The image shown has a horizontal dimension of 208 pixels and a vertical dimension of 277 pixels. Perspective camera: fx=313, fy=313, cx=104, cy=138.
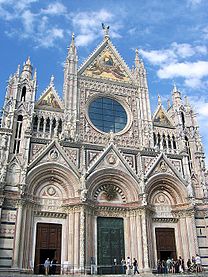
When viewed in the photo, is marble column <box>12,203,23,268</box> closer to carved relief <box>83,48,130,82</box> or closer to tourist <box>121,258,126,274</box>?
tourist <box>121,258,126,274</box>

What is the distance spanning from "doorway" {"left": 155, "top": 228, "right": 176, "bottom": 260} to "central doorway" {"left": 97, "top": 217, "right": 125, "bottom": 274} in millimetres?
2471

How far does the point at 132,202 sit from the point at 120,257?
3.39 m

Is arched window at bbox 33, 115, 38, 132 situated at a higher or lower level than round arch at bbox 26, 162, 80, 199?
higher

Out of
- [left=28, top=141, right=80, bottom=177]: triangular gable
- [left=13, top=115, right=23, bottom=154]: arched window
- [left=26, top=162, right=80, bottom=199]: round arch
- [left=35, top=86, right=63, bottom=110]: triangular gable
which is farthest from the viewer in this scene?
[left=35, top=86, right=63, bottom=110]: triangular gable

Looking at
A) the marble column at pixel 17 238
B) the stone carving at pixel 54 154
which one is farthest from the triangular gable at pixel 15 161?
the marble column at pixel 17 238

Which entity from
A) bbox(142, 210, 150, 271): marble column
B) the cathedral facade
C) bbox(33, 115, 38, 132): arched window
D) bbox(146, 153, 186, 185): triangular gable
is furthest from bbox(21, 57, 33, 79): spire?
bbox(142, 210, 150, 271): marble column

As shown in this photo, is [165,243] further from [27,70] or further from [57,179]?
[27,70]

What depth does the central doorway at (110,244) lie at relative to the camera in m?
18.4

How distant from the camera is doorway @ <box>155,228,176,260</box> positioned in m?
20.0

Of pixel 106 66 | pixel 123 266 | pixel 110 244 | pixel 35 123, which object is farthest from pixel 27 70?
pixel 123 266

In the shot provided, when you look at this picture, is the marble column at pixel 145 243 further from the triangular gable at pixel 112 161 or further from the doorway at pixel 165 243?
the triangular gable at pixel 112 161

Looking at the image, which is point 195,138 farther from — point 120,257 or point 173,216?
point 120,257

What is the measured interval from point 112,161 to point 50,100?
6.35 m

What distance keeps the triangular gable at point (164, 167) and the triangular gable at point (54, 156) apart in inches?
221
